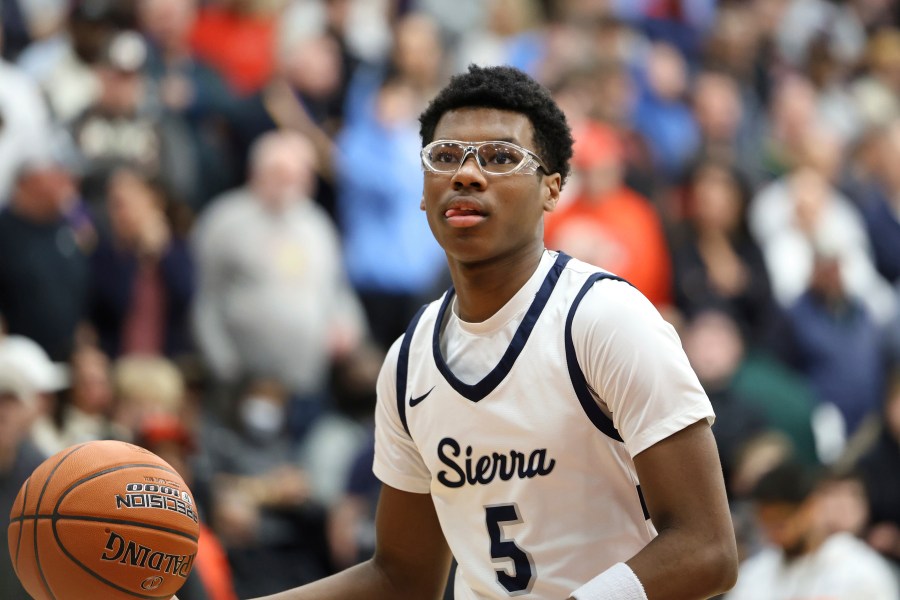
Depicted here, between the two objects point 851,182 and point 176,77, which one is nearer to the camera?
point 176,77

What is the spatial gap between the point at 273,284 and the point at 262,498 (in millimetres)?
1595

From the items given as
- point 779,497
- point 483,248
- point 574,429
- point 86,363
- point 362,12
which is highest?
point 362,12

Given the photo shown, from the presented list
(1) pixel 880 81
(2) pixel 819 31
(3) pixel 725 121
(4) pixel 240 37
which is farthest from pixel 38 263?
(1) pixel 880 81

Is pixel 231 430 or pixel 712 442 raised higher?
pixel 712 442

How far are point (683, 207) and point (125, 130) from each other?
14.4 feet

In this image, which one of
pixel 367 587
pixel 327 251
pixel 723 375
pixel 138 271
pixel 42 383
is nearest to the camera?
pixel 367 587

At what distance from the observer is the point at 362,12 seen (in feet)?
39.3

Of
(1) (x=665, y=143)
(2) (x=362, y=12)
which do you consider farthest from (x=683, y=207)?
(2) (x=362, y=12)

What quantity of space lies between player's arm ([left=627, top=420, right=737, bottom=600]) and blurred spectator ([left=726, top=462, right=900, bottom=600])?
461 centimetres

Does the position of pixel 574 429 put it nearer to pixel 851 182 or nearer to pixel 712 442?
pixel 712 442

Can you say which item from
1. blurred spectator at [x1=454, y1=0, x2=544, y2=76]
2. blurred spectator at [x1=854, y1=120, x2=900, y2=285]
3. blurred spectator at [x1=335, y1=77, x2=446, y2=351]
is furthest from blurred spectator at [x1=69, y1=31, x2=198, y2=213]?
blurred spectator at [x1=854, y1=120, x2=900, y2=285]

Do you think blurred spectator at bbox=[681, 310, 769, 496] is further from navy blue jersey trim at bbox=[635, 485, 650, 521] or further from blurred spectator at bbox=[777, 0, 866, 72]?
navy blue jersey trim at bbox=[635, 485, 650, 521]

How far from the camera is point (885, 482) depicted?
9547mm

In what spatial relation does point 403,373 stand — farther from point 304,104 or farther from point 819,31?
point 819,31
